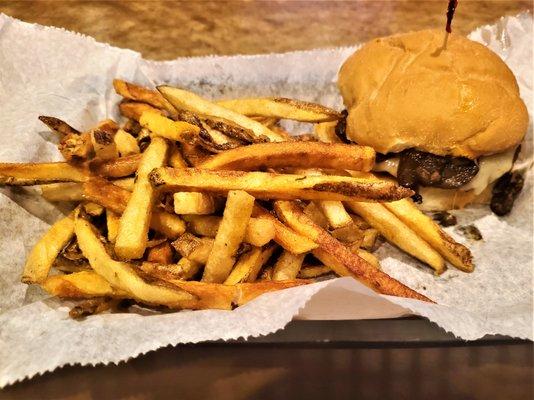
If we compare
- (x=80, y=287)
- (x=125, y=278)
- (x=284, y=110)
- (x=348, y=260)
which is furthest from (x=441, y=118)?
(x=80, y=287)

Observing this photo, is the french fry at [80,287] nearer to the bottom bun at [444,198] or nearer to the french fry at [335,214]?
the french fry at [335,214]

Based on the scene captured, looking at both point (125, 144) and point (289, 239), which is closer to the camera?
point (289, 239)

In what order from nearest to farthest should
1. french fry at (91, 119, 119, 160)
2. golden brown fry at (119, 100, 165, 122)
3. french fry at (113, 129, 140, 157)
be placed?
french fry at (91, 119, 119, 160)
french fry at (113, 129, 140, 157)
golden brown fry at (119, 100, 165, 122)

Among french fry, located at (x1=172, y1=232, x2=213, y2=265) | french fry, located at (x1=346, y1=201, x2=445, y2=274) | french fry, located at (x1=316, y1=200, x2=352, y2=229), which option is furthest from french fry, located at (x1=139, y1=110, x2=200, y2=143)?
french fry, located at (x1=346, y1=201, x2=445, y2=274)

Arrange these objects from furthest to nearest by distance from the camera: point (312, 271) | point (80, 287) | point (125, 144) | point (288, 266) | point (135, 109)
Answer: point (135, 109) < point (125, 144) < point (312, 271) < point (288, 266) < point (80, 287)

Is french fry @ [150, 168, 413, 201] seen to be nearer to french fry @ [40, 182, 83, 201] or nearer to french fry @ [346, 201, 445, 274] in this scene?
french fry @ [346, 201, 445, 274]

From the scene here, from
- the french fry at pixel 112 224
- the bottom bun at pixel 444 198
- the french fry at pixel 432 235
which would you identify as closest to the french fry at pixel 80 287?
the french fry at pixel 112 224

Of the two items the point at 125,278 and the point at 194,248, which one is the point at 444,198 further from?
the point at 125,278
